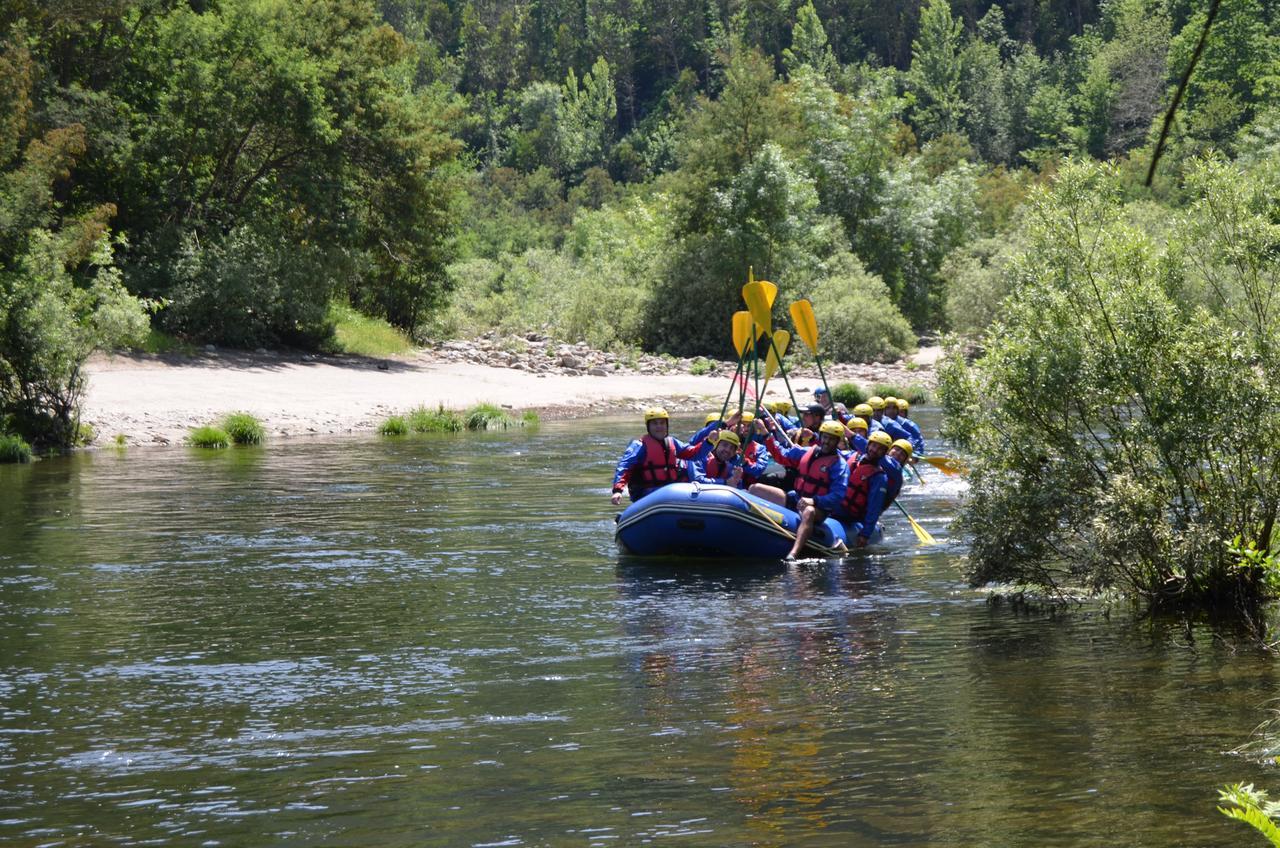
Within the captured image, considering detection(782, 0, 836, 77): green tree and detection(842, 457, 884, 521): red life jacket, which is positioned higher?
detection(782, 0, 836, 77): green tree

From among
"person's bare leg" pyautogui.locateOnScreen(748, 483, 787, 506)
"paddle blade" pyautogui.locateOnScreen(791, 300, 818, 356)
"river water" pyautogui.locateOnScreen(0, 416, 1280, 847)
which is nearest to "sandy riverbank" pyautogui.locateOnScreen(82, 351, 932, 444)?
"river water" pyautogui.locateOnScreen(0, 416, 1280, 847)

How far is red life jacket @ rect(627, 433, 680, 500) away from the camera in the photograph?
13938mm

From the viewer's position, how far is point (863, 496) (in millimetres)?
13812

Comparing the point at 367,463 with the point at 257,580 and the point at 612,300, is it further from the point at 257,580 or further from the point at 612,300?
the point at 612,300

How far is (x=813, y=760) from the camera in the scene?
699 centimetres

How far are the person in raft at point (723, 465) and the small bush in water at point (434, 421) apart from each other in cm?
1356

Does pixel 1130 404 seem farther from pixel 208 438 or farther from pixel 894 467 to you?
pixel 208 438

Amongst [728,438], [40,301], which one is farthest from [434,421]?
[728,438]

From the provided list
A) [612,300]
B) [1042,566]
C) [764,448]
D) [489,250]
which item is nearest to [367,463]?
[764,448]

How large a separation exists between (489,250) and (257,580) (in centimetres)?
5871

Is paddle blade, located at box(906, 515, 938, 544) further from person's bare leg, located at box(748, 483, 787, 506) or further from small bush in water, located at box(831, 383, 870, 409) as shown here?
small bush in water, located at box(831, 383, 870, 409)

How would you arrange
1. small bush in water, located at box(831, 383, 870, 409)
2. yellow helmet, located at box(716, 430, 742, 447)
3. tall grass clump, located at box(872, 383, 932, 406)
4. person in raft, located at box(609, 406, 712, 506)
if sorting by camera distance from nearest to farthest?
yellow helmet, located at box(716, 430, 742, 447), person in raft, located at box(609, 406, 712, 506), small bush in water, located at box(831, 383, 870, 409), tall grass clump, located at box(872, 383, 932, 406)

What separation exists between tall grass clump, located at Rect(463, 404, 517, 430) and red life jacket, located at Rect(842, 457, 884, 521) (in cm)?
1439

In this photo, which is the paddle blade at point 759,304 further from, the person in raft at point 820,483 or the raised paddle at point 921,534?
the raised paddle at point 921,534
